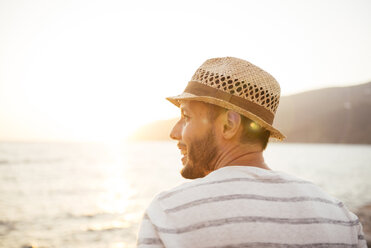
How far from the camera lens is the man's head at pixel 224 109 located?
1.89m

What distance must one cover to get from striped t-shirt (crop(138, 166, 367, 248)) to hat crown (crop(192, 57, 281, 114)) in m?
0.45

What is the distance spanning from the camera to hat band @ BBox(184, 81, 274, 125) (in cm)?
187

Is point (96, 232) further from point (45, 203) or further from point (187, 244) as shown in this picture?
point (187, 244)

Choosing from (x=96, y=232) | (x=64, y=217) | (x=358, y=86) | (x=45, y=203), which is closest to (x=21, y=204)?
(x=45, y=203)

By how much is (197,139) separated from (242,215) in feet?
1.99

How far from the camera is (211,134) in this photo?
Answer: 197cm

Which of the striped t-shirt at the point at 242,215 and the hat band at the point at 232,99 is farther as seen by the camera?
the hat band at the point at 232,99

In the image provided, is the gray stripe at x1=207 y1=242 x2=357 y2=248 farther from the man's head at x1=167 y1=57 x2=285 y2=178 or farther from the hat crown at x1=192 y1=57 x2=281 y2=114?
the hat crown at x1=192 y1=57 x2=281 y2=114

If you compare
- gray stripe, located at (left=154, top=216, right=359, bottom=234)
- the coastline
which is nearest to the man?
gray stripe, located at (left=154, top=216, right=359, bottom=234)

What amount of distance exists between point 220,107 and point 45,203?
21.3 meters

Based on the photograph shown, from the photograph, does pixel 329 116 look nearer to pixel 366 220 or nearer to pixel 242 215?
pixel 366 220

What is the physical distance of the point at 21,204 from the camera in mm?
20281

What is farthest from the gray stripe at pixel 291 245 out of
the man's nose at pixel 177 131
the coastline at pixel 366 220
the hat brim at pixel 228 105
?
the coastline at pixel 366 220

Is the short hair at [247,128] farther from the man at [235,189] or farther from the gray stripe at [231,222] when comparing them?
the gray stripe at [231,222]
